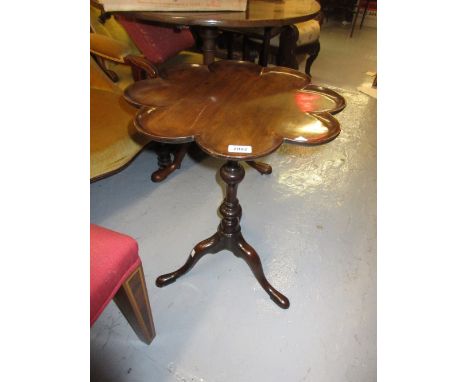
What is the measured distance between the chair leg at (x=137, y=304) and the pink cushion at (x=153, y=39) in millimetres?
1348

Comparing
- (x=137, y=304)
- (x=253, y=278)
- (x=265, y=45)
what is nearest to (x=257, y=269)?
(x=253, y=278)

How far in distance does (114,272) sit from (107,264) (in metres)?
0.03

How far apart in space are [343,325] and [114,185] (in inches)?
53.7

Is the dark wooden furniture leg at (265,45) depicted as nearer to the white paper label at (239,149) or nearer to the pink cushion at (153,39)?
the pink cushion at (153,39)

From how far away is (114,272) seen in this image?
729 mm

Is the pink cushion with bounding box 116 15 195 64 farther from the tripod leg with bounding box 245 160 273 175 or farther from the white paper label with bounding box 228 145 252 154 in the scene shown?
the white paper label with bounding box 228 145 252 154

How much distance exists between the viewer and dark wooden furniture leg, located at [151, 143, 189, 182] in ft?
5.75

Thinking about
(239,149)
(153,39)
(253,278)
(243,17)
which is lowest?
(253,278)

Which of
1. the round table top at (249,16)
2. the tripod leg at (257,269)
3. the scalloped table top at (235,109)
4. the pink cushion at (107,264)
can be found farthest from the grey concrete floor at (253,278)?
the round table top at (249,16)

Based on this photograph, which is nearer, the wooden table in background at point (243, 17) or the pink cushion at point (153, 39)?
the wooden table in background at point (243, 17)

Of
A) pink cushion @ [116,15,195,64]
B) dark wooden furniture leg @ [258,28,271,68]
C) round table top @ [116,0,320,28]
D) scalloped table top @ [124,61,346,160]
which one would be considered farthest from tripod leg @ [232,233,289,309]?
dark wooden furniture leg @ [258,28,271,68]

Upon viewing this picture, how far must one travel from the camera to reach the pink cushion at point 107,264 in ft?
2.28

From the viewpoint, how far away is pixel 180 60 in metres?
1.95

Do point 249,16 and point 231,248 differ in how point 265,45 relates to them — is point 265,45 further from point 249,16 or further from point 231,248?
point 231,248
